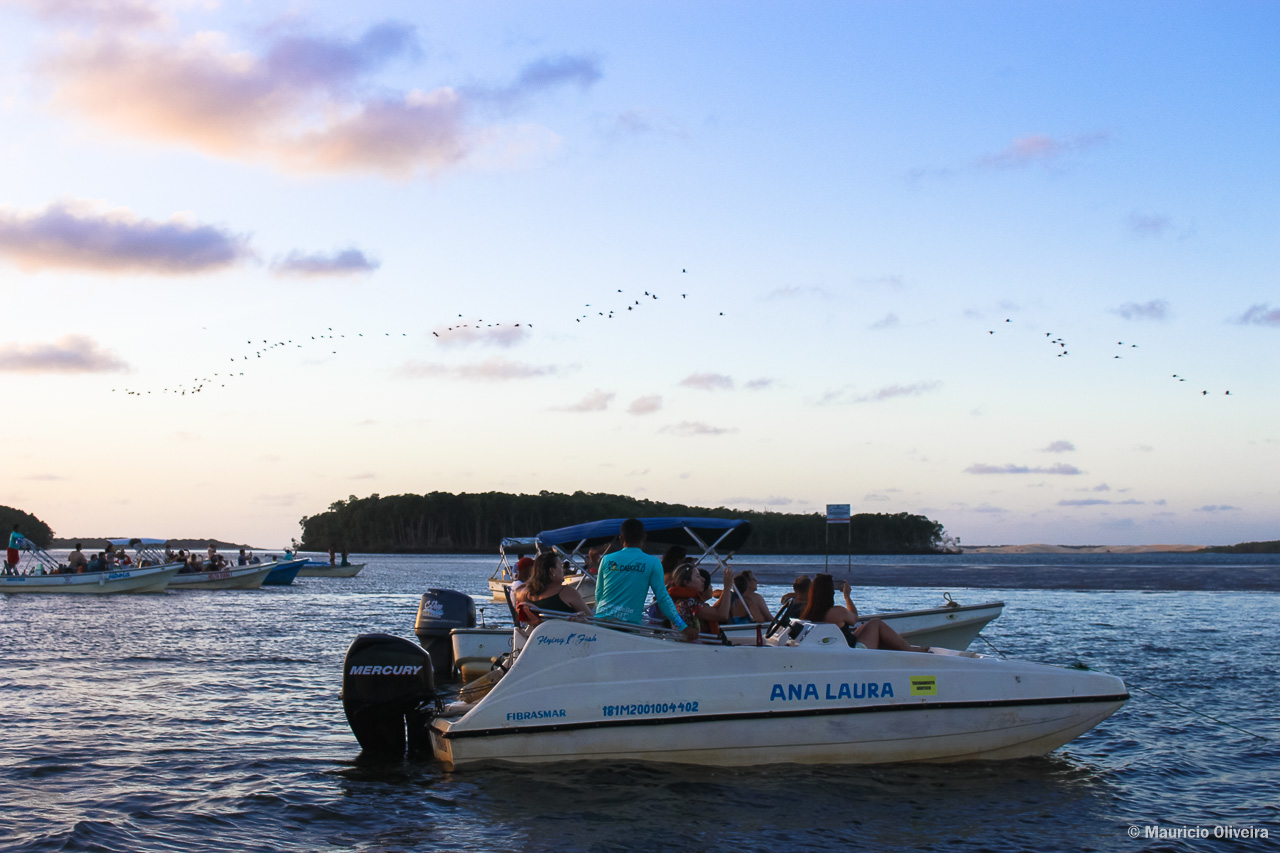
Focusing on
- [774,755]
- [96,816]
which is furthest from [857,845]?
[96,816]

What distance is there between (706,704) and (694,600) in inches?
72.1

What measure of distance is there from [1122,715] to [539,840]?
8.97 meters

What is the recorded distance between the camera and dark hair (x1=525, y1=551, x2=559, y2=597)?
9.98 m

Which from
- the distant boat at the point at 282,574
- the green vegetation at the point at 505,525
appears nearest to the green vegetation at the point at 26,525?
the green vegetation at the point at 505,525

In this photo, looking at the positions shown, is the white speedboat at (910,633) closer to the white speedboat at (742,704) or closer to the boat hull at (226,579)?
the white speedboat at (742,704)

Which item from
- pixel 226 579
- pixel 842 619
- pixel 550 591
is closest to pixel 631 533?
pixel 550 591

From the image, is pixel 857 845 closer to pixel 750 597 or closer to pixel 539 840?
pixel 539 840

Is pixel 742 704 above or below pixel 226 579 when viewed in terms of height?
above

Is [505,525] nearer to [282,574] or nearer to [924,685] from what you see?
[282,574]

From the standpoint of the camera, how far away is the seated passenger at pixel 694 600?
10.8m

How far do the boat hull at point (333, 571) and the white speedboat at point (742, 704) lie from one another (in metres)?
61.8

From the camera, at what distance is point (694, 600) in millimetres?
10984

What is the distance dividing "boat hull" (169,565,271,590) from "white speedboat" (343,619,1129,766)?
41495mm

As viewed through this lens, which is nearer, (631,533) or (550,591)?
(631,533)
